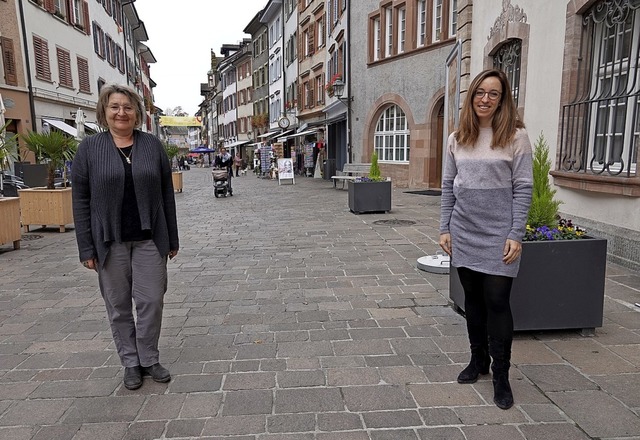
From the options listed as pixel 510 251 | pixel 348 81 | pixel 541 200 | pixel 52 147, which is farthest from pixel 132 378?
pixel 348 81

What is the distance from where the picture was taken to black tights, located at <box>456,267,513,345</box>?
2801 mm

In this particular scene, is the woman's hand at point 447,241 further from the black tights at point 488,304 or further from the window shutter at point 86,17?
the window shutter at point 86,17

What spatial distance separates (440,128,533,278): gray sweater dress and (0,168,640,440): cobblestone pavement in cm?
87

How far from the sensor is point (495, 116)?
2768 mm

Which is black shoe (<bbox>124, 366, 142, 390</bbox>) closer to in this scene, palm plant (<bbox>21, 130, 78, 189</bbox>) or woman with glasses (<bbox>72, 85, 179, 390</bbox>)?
woman with glasses (<bbox>72, 85, 179, 390</bbox>)

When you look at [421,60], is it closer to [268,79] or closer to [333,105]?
[333,105]

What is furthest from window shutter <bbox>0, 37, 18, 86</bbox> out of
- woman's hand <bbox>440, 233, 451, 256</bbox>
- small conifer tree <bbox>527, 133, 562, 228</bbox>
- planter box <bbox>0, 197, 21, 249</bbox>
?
woman's hand <bbox>440, 233, 451, 256</bbox>

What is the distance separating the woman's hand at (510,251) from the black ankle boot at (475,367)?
28.7 inches

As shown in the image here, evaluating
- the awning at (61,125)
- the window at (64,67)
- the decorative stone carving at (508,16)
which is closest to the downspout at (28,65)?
the awning at (61,125)

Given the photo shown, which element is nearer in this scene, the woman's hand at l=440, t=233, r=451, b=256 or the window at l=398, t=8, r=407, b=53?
the woman's hand at l=440, t=233, r=451, b=256

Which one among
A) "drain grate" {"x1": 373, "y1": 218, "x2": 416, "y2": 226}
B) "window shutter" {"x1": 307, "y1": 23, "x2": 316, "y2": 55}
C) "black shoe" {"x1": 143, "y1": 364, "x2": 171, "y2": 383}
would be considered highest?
"window shutter" {"x1": 307, "y1": 23, "x2": 316, "y2": 55}

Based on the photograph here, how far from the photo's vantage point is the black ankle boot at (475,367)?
3.11 metres

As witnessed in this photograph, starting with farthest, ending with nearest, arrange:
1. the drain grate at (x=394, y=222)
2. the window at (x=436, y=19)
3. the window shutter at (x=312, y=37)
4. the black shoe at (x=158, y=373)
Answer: the window shutter at (x=312, y=37) → the window at (x=436, y=19) → the drain grate at (x=394, y=222) → the black shoe at (x=158, y=373)

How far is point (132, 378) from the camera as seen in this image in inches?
124
